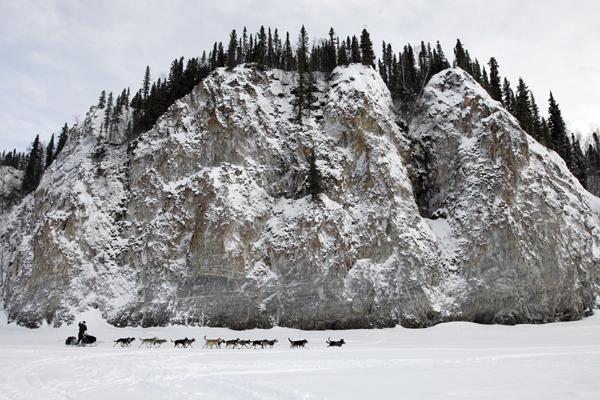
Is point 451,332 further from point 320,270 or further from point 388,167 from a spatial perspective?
point 388,167

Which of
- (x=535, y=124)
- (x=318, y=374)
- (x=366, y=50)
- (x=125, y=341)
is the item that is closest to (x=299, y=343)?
→ (x=125, y=341)

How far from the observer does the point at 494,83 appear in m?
57.1

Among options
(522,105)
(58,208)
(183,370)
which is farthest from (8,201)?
(522,105)

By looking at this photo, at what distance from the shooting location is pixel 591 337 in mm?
26984

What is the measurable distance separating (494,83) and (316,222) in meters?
37.5

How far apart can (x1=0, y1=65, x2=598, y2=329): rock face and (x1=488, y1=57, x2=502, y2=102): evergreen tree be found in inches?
553

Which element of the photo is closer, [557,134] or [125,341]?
[125,341]

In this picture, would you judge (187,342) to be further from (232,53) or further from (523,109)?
(523,109)

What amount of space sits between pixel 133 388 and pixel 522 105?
53.0 meters

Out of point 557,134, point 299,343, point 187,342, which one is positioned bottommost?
point 299,343

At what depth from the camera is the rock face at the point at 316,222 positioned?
3294cm

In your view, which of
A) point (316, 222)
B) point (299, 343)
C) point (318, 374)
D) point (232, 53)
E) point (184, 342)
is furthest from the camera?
point (232, 53)

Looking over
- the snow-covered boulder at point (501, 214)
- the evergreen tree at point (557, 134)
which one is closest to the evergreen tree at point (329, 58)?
the snow-covered boulder at point (501, 214)

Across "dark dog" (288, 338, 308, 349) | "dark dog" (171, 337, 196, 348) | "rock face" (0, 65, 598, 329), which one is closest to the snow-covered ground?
"dark dog" (171, 337, 196, 348)
